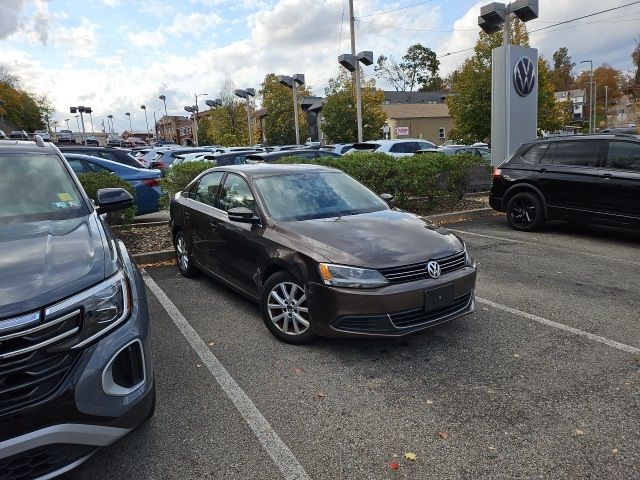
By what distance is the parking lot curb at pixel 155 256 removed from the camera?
7223 mm

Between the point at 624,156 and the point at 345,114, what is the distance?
85.9 feet

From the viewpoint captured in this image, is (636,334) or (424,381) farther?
(636,334)

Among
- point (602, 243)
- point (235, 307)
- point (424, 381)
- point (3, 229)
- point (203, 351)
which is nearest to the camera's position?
point (3, 229)

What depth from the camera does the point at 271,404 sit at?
132 inches

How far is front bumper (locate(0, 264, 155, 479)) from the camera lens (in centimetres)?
206

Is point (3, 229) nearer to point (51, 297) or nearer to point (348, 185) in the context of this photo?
point (51, 297)

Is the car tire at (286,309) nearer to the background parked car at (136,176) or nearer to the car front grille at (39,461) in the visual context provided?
the car front grille at (39,461)

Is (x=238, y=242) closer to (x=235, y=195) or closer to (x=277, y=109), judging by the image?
(x=235, y=195)

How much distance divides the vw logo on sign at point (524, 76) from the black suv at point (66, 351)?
36.9 feet

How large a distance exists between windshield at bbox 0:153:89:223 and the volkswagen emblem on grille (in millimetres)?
2535

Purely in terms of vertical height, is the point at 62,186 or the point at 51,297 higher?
the point at 62,186

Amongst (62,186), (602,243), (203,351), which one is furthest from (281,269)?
(602,243)

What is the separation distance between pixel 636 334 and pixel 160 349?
4058 mm

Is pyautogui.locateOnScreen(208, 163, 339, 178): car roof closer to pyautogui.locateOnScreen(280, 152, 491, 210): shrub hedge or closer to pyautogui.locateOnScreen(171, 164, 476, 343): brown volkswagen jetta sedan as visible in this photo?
pyautogui.locateOnScreen(171, 164, 476, 343): brown volkswagen jetta sedan
